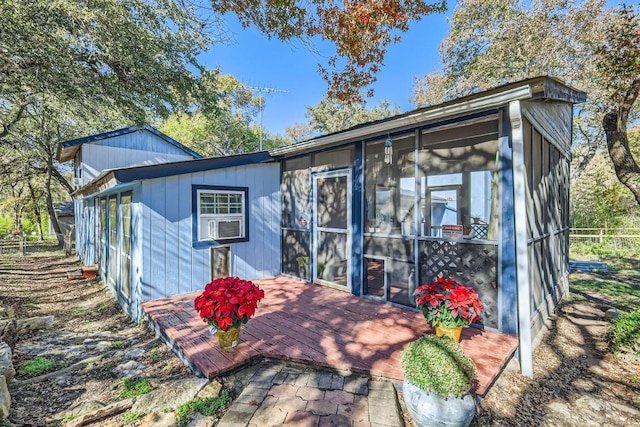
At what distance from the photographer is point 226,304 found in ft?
9.84

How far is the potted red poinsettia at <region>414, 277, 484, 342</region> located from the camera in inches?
116

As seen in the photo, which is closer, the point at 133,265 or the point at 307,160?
the point at 133,265

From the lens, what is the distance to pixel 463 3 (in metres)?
11.3

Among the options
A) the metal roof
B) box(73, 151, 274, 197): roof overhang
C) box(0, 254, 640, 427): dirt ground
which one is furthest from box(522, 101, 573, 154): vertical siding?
the metal roof

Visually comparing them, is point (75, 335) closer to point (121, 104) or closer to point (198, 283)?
point (198, 283)

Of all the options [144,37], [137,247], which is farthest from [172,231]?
[144,37]

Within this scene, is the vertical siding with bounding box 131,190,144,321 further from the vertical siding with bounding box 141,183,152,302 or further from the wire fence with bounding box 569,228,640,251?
the wire fence with bounding box 569,228,640,251

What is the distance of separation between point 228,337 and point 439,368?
6.80 ft

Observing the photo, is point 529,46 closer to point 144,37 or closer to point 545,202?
point 545,202

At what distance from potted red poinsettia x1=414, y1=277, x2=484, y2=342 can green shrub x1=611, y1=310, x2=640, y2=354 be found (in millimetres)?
1985

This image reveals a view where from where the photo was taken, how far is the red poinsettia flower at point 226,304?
2.99 metres

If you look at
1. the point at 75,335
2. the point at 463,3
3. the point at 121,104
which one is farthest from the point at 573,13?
the point at 75,335

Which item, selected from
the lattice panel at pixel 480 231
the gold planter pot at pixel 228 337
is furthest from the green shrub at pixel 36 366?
the lattice panel at pixel 480 231

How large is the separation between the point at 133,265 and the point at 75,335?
3.82 feet
